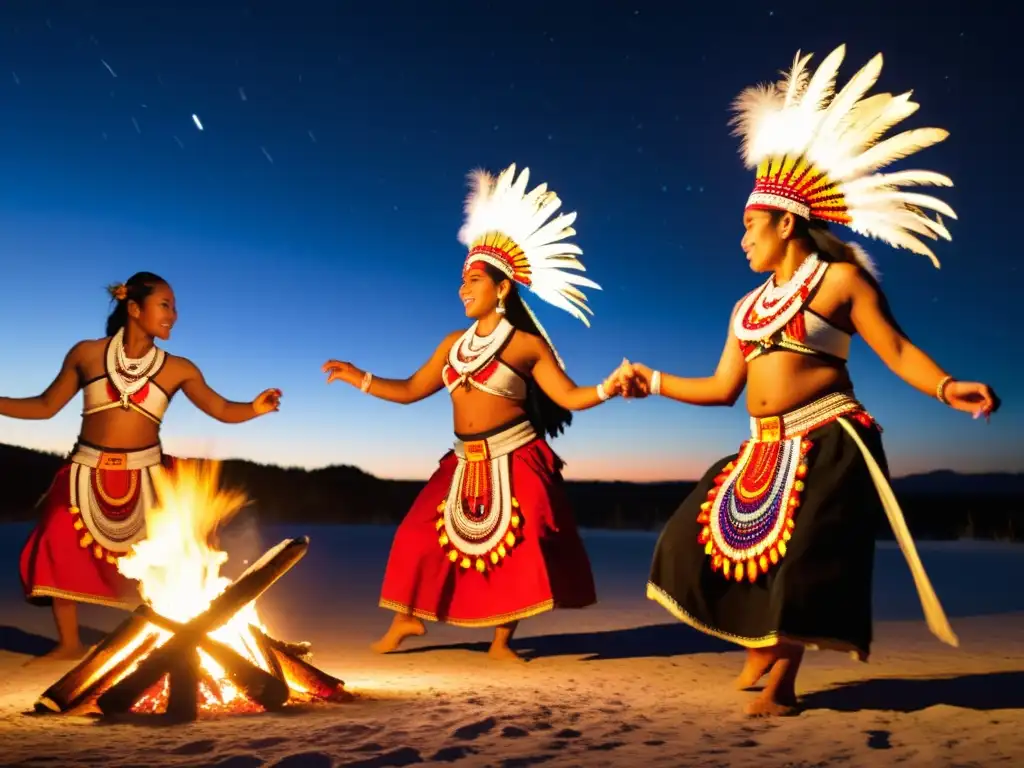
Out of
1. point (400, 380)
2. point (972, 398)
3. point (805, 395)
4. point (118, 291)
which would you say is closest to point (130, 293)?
point (118, 291)

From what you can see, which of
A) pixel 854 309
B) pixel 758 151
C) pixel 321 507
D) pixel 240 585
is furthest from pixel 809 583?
pixel 321 507

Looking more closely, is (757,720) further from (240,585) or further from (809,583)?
(240,585)

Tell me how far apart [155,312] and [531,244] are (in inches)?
82.5

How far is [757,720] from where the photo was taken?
3.98 meters

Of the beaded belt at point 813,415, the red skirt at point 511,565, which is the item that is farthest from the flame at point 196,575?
the beaded belt at point 813,415

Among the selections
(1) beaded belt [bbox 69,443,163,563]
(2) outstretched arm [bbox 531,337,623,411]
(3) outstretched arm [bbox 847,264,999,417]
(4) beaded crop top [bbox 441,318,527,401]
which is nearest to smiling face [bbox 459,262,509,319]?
(4) beaded crop top [bbox 441,318,527,401]

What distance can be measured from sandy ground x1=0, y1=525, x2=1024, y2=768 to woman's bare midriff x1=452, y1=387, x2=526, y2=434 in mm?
1205

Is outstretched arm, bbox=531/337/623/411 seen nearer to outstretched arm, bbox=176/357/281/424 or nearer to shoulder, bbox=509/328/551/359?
shoulder, bbox=509/328/551/359

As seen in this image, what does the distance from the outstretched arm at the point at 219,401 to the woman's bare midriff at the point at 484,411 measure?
1.06 meters

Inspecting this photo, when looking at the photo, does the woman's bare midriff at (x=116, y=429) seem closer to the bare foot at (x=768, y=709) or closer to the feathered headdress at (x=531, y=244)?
the feathered headdress at (x=531, y=244)

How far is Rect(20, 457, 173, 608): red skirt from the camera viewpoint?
18.5 ft

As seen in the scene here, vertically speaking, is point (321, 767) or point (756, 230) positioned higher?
point (756, 230)

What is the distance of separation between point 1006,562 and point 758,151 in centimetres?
→ 996

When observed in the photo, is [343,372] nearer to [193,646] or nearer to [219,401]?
[219,401]
